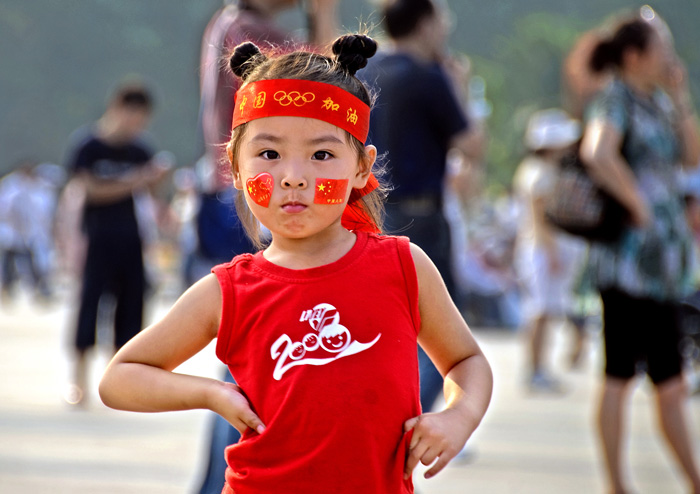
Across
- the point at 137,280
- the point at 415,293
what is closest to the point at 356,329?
the point at 415,293

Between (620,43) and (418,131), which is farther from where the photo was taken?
(620,43)

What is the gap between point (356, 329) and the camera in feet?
6.79

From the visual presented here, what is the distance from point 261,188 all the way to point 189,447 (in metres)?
4.01

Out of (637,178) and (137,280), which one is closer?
(637,178)

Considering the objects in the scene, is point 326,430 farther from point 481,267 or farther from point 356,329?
point 481,267

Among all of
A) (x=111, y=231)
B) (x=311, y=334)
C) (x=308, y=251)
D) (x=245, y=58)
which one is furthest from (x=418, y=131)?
Result: (x=111, y=231)

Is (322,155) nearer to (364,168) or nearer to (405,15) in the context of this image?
(364,168)

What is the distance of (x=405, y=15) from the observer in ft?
15.2

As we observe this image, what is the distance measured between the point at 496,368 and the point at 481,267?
3.83 meters

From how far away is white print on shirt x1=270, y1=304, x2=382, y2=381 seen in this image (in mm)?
2037

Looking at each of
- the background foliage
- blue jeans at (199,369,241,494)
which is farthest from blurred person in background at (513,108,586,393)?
the background foliage

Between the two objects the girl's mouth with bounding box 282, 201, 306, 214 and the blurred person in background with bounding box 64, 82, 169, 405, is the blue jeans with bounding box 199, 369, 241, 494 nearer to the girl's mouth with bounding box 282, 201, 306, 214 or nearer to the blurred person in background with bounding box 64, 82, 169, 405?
the girl's mouth with bounding box 282, 201, 306, 214

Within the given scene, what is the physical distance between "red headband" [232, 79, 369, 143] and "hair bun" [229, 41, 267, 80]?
0.09m

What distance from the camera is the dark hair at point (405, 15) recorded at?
15.2ft
